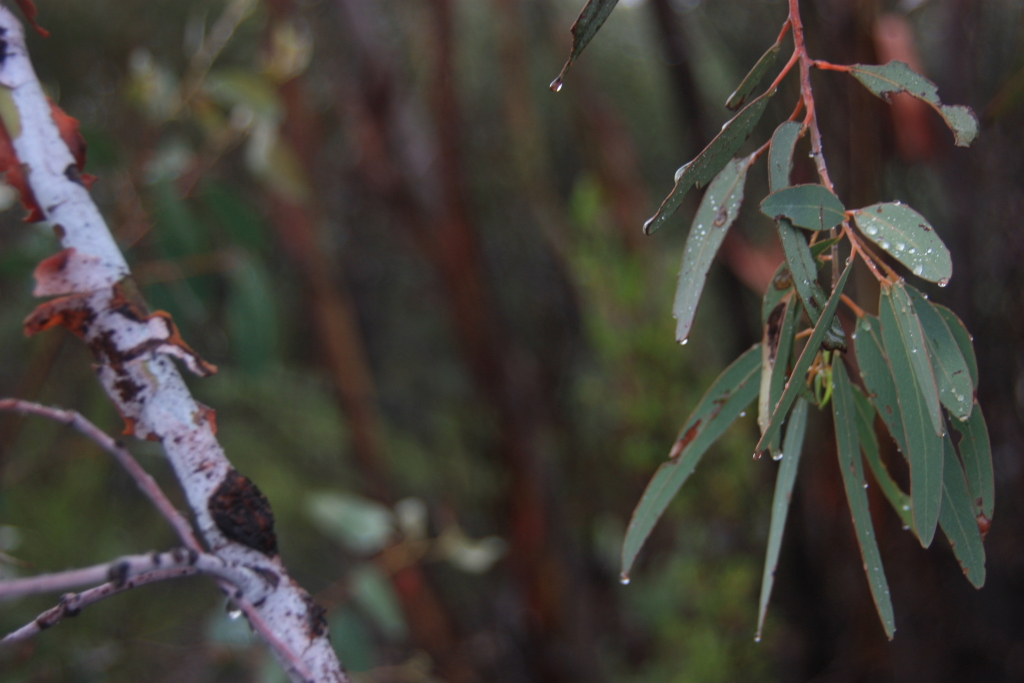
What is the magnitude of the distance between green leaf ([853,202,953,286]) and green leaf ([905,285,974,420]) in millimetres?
19

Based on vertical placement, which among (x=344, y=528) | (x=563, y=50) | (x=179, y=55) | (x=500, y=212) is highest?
(x=179, y=55)

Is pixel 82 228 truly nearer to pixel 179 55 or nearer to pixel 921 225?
pixel 921 225

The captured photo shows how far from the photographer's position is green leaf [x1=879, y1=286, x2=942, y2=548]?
223 millimetres

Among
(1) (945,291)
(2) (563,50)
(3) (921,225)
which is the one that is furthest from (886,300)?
(2) (563,50)

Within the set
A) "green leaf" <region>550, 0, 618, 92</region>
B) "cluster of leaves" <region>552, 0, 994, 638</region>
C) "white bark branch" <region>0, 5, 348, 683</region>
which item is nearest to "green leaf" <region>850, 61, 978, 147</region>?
"cluster of leaves" <region>552, 0, 994, 638</region>

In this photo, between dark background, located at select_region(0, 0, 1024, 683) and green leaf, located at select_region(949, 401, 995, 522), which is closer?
green leaf, located at select_region(949, 401, 995, 522)

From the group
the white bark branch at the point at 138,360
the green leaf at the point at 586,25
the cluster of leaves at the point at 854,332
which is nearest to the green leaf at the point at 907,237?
the cluster of leaves at the point at 854,332

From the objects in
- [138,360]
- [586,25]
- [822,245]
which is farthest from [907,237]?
[138,360]

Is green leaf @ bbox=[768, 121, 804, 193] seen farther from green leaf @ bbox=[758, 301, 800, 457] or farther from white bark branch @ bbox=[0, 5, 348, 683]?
white bark branch @ bbox=[0, 5, 348, 683]

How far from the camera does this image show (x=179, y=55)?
1806 millimetres

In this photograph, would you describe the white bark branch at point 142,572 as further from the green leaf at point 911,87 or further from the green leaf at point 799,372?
the green leaf at point 911,87

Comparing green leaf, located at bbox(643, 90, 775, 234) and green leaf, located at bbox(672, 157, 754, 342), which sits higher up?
green leaf, located at bbox(643, 90, 775, 234)

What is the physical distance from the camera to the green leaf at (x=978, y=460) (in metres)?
0.25

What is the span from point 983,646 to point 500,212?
142cm
